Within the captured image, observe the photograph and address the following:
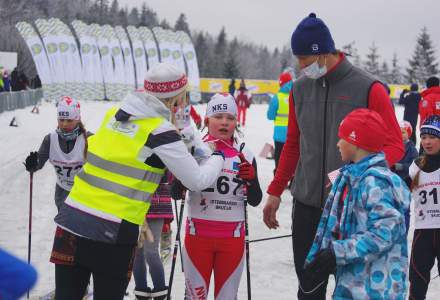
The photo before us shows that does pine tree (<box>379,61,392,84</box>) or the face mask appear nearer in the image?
the face mask

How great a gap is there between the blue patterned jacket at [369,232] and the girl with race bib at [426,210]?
5.78 feet

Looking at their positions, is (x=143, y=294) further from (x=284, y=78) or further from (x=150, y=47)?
(x=150, y=47)

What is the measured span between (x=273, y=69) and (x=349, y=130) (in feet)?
439

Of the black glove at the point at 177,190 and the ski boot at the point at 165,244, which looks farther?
the ski boot at the point at 165,244

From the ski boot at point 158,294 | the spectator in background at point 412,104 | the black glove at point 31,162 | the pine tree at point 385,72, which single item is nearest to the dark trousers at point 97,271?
the ski boot at point 158,294

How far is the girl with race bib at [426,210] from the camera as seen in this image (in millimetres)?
4824

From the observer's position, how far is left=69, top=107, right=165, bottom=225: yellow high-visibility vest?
3.17m

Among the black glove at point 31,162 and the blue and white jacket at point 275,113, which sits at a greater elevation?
the black glove at point 31,162

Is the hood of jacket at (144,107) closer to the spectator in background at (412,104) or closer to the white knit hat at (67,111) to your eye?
the white knit hat at (67,111)

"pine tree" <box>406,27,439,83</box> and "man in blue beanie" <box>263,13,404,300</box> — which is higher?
"man in blue beanie" <box>263,13,404,300</box>

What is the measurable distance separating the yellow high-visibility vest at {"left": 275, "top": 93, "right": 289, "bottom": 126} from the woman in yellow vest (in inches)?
313

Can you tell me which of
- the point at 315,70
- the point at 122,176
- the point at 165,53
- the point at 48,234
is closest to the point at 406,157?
the point at 315,70

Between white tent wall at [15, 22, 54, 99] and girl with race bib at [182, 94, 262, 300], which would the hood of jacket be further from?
white tent wall at [15, 22, 54, 99]

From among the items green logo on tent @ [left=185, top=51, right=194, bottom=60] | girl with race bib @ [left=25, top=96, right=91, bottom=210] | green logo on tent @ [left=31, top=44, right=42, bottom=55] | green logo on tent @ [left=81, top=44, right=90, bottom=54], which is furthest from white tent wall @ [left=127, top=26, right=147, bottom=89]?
girl with race bib @ [left=25, top=96, right=91, bottom=210]
